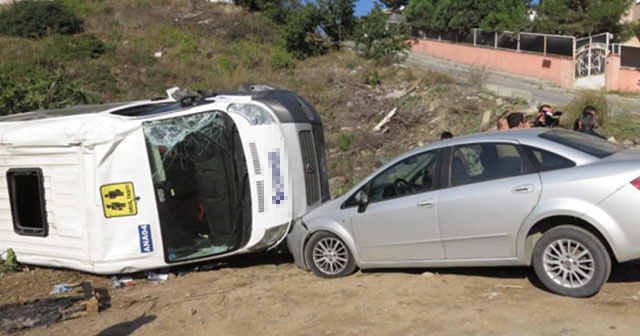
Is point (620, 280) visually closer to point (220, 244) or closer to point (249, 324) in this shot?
point (249, 324)

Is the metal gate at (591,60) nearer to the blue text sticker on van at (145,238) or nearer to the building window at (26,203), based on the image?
the blue text sticker on van at (145,238)

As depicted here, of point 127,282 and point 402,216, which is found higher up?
point 402,216

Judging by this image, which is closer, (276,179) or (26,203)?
(276,179)

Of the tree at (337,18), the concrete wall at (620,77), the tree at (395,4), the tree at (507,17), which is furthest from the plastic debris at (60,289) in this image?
the tree at (395,4)

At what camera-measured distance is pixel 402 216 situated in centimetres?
564

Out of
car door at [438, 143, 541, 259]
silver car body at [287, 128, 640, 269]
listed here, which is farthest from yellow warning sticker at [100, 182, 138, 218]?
car door at [438, 143, 541, 259]

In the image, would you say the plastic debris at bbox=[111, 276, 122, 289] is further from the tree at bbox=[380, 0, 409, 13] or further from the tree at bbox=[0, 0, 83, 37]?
the tree at bbox=[380, 0, 409, 13]

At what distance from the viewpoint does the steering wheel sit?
18.8ft

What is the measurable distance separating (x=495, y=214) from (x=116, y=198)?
4.08 m

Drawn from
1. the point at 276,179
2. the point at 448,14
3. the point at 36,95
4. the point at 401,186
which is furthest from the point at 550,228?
the point at 448,14

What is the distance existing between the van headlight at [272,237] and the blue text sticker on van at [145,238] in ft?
3.79

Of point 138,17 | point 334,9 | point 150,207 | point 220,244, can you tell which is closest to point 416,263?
point 220,244

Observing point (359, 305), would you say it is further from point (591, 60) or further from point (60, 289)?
point (591, 60)

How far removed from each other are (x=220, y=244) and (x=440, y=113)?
9.63 m
